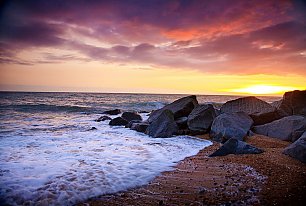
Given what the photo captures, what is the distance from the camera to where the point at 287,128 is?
7945 millimetres

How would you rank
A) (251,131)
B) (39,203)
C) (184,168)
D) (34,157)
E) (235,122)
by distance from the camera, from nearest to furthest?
(39,203)
(184,168)
(34,157)
(235,122)
(251,131)

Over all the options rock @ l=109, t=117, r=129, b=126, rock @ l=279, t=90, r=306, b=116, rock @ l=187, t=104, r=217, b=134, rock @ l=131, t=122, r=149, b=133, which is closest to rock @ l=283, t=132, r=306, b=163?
rock @ l=187, t=104, r=217, b=134

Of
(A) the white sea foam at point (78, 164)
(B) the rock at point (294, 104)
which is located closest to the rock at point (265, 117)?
(B) the rock at point (294, 104)

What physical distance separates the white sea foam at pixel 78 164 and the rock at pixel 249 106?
10.8 ft

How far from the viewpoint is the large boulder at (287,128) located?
7.46 meters

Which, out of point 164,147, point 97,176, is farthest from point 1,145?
point 164,147

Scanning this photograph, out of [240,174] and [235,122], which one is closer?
[240,174]

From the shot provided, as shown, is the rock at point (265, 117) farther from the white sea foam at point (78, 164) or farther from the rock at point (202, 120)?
the white sea foam at point (78, 164)

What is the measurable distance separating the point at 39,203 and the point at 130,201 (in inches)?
57.6

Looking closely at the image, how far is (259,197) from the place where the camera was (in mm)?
3680

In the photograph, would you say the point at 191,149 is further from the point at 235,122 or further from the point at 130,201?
the point at 130,201

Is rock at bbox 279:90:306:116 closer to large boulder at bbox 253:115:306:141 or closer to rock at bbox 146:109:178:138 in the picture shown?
large boulder at bbox 253:115:306:141

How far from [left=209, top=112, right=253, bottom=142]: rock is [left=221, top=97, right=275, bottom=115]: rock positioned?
1423 millimetres

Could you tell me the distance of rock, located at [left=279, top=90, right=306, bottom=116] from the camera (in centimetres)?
1063
